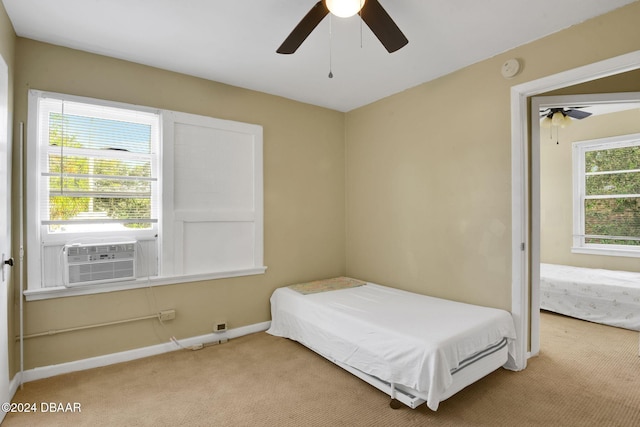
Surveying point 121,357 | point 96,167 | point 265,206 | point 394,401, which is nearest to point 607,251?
point 394,401

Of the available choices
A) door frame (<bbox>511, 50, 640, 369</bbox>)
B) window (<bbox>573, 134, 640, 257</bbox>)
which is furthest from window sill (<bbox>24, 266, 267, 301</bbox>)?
window (<bbox>573, 134, 640, 257</bbox>)

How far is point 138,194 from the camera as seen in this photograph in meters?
2.85

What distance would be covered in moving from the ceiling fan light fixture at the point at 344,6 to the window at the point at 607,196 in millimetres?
4623

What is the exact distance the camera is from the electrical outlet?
9.48 feet

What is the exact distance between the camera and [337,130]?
4121mm

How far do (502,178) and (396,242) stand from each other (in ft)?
4.09

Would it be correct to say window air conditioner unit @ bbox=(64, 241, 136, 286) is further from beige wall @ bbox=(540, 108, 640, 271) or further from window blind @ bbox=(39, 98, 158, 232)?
beige wall @ bbox=(540, 108, 640, 271)

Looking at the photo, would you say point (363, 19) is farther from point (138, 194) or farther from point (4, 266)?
point (4, 266)

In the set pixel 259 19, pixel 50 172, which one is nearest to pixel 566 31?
pixel 259 19

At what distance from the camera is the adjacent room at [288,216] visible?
6.84 feet

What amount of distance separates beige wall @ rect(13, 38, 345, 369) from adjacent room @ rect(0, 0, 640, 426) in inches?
0.8

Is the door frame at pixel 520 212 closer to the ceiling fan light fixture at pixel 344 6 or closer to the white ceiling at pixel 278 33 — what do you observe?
the white ceiling at pixel 278 33

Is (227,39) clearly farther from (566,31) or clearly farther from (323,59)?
(566,31)

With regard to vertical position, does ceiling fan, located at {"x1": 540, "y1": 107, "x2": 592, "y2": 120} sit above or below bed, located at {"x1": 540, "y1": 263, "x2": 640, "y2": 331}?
above
